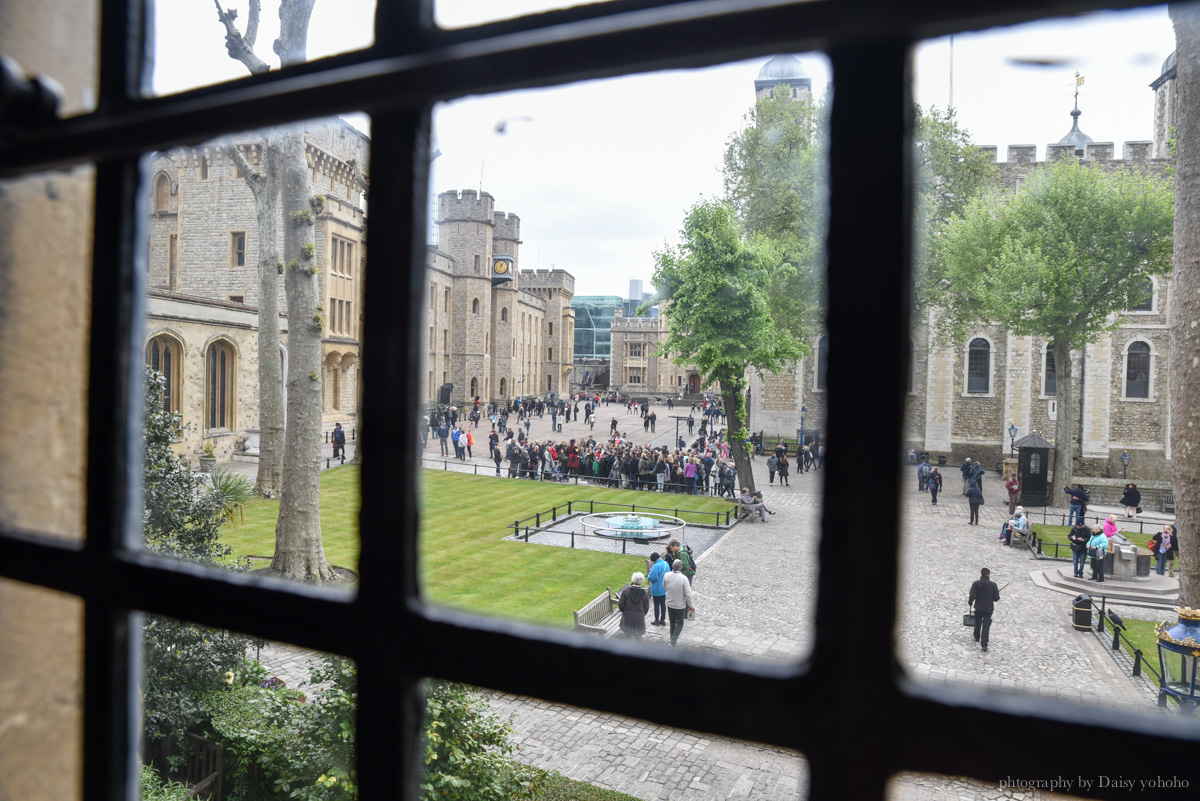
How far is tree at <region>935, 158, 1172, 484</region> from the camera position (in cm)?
1936

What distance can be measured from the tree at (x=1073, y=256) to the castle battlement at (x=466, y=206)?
3326 centimetres

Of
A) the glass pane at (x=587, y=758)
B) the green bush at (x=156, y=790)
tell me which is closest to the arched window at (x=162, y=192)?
the glass pane at (x=587, y=758)

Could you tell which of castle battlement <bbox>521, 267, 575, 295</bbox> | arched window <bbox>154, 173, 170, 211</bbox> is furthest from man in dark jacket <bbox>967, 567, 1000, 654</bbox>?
castle battlement <bbox>521, 267, 575, 295</bbox>

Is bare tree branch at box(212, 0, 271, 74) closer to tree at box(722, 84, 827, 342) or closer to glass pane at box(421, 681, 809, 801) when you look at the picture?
glass pane at box(421, 681, 809, 801)

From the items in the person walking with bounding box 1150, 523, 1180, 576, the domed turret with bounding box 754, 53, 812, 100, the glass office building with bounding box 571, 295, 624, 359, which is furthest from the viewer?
the glass office building with bounding box 571, 295, 624, 359

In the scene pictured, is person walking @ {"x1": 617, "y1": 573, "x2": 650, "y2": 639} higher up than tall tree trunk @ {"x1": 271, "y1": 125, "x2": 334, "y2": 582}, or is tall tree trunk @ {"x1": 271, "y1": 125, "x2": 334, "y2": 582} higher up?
tall tree trunk @ {"x1": 271, "y1": 125, "x2": 334, "y2": 582}

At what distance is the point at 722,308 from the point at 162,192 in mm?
23246

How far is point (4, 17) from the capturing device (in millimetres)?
1200

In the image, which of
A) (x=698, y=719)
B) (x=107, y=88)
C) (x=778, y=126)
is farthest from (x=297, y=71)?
(x=778, y=126)

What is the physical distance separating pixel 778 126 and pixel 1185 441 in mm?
24657

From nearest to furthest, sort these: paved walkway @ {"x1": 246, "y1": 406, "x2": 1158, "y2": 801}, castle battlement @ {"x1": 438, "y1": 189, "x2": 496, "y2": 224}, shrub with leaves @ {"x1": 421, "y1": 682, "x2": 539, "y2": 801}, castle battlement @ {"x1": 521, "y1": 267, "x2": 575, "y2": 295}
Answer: shrub with leaves @ {"x1": 421, "y1": 682, "x2": 539, "y2": 801}, paved walkway @ {"x1": 246, "y1": 406, "x2": 1158, "y2": 801}, castle battlement @ {"x1": 438, "y1": 189, "x2": 496, "y2": 224}, castle battlement @ {"x1": 521, "y1": 267, "x2": 575, "y2": 295}

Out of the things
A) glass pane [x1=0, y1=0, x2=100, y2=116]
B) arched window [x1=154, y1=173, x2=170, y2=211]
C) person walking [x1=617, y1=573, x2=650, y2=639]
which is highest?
arched window [x1=154, y1=173, x2=170, y2=211]

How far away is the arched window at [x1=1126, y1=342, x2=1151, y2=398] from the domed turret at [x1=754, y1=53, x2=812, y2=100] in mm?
17200

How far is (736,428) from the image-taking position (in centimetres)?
1834
